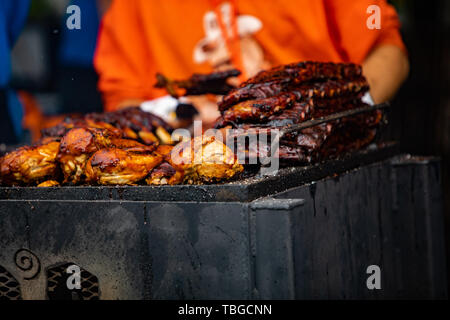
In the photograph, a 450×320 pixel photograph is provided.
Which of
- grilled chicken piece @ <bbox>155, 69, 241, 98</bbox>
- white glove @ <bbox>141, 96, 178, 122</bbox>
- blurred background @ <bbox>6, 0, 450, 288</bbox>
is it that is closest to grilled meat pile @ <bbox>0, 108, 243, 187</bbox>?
grilled chicken piece @ <bbox>155, 69, 241, 98</bbox>

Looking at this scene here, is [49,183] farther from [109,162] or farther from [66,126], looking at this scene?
[66,126]

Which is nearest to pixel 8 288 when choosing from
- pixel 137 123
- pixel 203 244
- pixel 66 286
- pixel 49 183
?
pixel 66 286

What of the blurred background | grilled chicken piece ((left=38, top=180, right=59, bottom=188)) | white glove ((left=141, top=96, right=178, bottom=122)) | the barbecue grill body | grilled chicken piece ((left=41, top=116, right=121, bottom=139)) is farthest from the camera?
the blurred background

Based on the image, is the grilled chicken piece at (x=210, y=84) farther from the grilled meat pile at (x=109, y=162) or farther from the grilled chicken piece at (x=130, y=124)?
the grilled meat pile at (x=109, y=162)

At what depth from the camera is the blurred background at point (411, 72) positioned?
191 inches

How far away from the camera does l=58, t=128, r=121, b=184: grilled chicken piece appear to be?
1.93 m

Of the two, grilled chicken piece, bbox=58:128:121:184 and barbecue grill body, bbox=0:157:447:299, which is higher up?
grilled chicken piece, bbox=58:128:121:184

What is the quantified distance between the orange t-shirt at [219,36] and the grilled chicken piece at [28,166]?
2.47 metres

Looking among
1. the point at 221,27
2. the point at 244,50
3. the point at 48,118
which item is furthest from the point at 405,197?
the point at 48,118

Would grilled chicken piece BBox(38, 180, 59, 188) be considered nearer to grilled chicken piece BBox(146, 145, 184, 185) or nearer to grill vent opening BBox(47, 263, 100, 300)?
grill vent opening BBox(47, 263, 100, 300)

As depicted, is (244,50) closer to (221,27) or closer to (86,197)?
(221,27)

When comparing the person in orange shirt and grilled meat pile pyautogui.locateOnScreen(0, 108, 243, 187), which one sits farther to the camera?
the person in orange shirt

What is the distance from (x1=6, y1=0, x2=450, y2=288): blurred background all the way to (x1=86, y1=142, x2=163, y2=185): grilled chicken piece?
3.34 meters

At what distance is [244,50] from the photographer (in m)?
4.19
